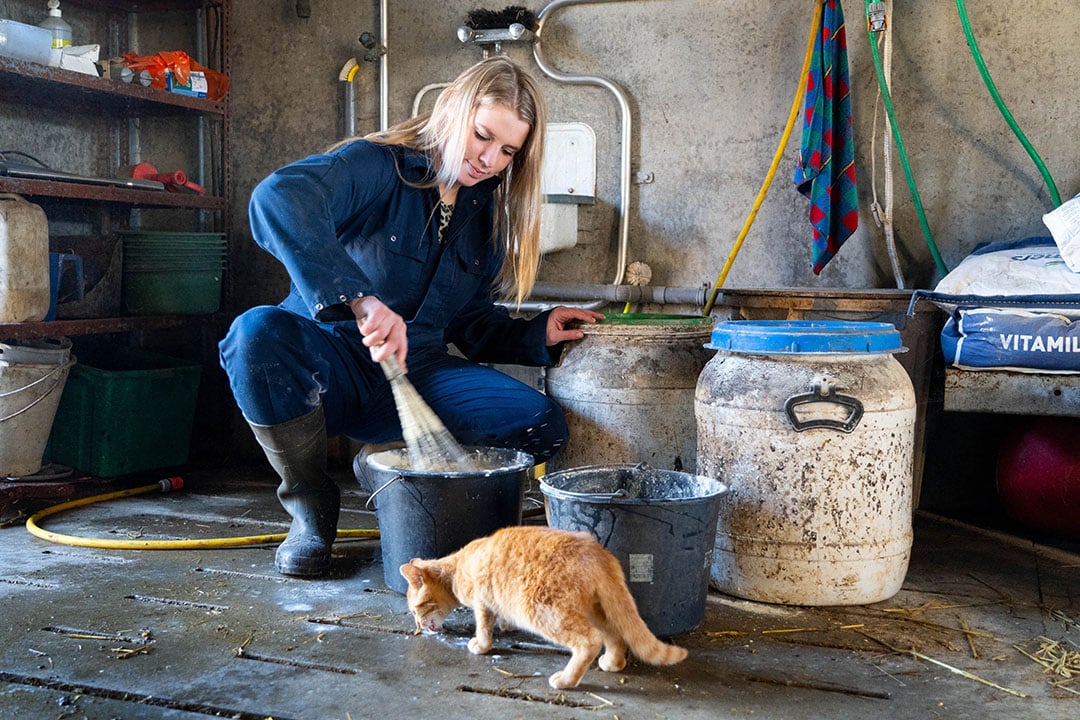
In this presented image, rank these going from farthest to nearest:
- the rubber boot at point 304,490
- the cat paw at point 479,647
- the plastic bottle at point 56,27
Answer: the plastic bottle at point 56,27 < the rubber boot at point 304,490 < the cat paw at point 479,647

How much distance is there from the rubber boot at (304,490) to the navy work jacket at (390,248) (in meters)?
0.31

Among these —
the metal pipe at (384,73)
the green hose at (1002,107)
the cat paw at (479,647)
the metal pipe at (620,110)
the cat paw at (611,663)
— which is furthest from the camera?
the metal pipe at (384,73)

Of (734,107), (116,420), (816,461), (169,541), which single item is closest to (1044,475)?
(816,461)

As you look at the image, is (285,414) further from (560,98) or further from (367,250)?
(560,98)

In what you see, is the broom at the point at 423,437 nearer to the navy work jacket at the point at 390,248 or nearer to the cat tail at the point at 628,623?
the navy work jacket at the point at 390,248

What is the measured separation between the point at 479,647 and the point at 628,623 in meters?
0.36

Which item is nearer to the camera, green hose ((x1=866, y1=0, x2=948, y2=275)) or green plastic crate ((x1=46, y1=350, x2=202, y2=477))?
green hose ((x1=866, y1=0, x2=948, y2=275))

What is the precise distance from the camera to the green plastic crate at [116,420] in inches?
149

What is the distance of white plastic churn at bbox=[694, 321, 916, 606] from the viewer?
2.40m

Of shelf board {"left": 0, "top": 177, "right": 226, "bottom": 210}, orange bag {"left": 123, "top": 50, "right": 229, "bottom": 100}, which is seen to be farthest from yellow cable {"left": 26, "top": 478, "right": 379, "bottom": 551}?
orange bag {"left": 123, "top": 50, "right": 229, "bottom": 100}

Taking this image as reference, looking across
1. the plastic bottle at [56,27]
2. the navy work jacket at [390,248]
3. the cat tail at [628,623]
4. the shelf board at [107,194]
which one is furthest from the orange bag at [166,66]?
the cat tail at [628,623]

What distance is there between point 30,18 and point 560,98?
84.0 inches

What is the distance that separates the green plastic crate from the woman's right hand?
186cm

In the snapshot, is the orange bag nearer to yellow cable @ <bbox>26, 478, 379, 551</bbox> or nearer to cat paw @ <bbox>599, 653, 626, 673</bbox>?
yellow cable @ <bbox>26, 478, 379, 551</bbox>
